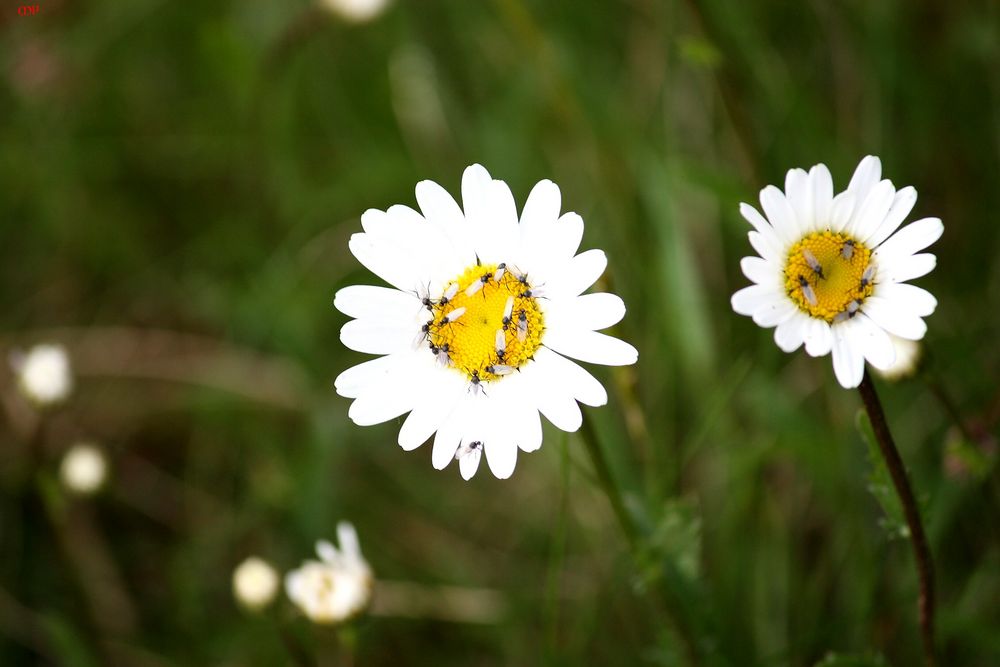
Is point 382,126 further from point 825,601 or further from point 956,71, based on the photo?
point 825,601

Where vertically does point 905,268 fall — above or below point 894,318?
above

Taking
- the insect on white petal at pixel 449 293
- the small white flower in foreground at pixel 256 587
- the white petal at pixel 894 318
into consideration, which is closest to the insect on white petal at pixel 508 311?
the insect on white petal at pixel 449 293

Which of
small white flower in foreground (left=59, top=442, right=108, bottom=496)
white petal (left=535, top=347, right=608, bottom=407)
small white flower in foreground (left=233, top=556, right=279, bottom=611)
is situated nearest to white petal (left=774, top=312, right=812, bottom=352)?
white petal (left=535, top=347, right=608, bottom=407)

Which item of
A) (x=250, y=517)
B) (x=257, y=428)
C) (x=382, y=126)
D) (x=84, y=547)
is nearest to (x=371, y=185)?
(x=382, y=126)

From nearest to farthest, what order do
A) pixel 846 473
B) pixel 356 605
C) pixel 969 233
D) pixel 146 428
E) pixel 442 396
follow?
pixel 442 396 → pixel 356 605 → pixel 846 473 → pixel 969 233 → pixel 146 428

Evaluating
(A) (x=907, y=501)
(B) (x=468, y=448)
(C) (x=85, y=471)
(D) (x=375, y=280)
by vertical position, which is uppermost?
(D) (x=375, y=280)

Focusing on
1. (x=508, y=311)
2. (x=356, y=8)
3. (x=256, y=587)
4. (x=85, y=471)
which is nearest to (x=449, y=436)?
(x=508, y=311)

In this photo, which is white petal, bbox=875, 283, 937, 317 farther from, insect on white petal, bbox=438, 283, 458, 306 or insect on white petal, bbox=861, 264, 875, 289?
insect on white petal, bbox=438, 283, 458, 306

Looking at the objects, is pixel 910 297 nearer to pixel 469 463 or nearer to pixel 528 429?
pixel 528 429
